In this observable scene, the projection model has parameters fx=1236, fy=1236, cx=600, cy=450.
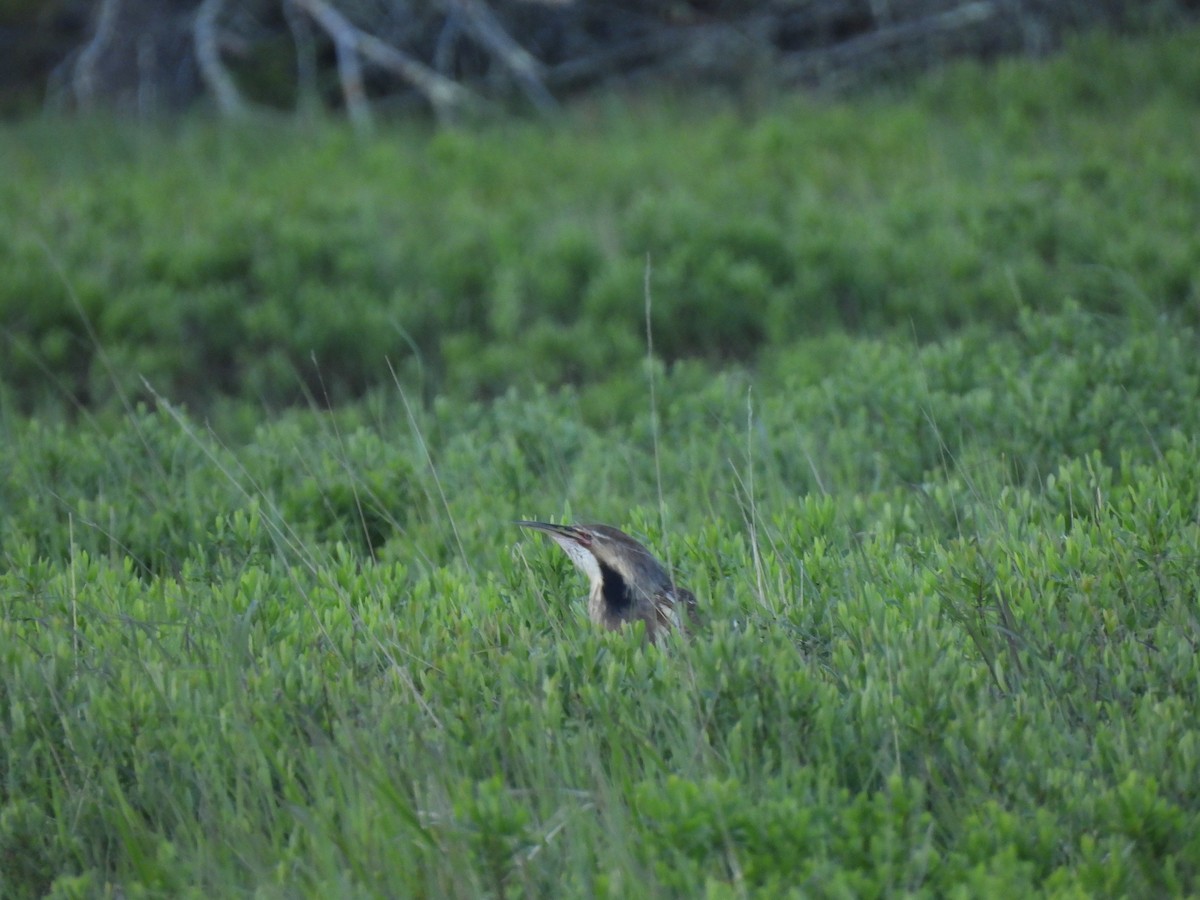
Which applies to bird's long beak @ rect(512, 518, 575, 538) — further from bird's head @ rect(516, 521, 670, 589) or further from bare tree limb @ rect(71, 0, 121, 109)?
bare tree limb @ rect(71, 0, 121, 109)

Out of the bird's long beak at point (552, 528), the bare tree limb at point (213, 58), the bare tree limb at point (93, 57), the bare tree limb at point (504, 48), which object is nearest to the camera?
the bird's long beak at point (552, 528)

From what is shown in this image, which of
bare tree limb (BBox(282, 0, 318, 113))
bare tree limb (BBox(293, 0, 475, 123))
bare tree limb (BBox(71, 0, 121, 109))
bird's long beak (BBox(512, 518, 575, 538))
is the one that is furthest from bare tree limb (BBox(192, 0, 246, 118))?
bird's long beak (BBox(512, 518, 575, 538))

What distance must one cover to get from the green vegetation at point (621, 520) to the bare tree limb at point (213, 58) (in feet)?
6.92

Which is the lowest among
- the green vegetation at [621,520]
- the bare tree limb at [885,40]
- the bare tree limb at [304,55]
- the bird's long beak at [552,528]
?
the green vegetation at [621,520]

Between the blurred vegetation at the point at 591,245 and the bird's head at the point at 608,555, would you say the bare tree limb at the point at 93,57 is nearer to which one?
→ the blurred vegetation at the point at 591,245

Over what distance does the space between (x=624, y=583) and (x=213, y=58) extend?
1009 cm

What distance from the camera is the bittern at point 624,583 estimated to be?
371 centimetres

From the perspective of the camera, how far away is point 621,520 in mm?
4727

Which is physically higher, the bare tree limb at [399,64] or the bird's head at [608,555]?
the bare tree limb at [399,64]

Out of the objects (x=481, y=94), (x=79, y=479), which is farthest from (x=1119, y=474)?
(x=481, y=94)

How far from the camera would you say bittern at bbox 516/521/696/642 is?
3.71m

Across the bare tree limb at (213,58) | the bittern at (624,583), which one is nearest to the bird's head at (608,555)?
the bittern at (624,583)

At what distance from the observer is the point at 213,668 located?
11.2 feet

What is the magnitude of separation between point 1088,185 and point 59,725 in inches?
298
